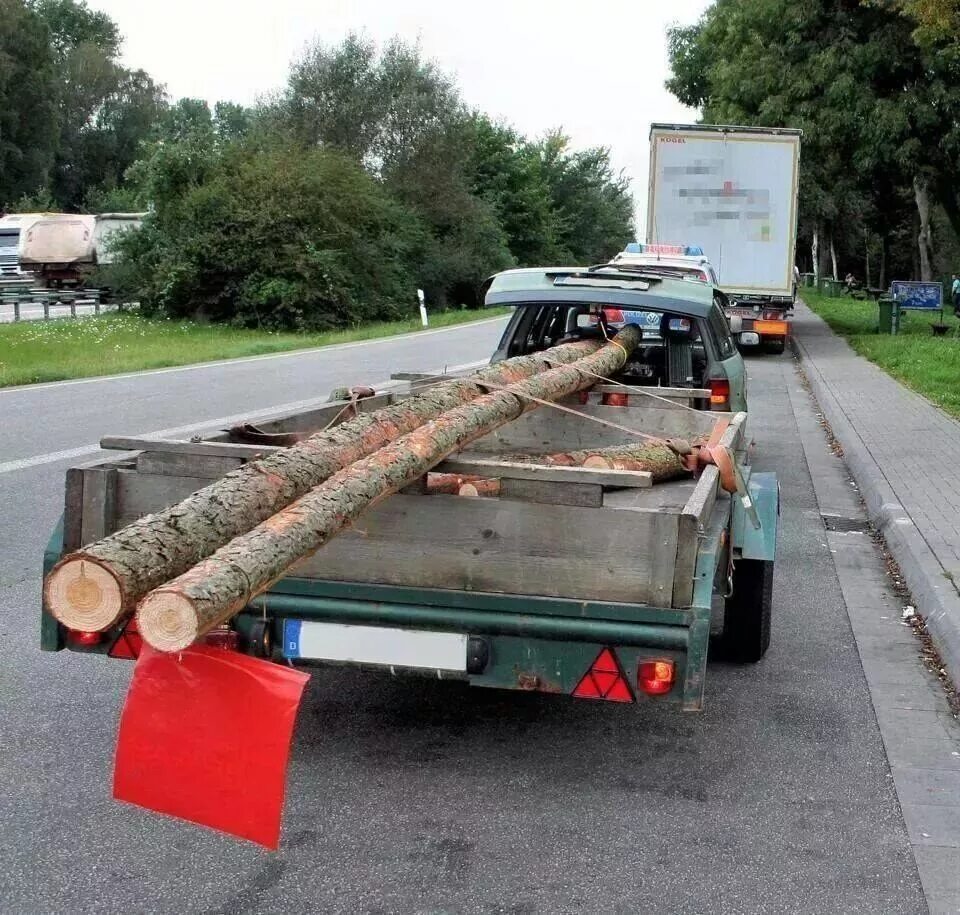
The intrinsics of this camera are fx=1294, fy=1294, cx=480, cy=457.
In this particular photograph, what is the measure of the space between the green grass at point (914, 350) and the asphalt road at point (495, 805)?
11.2 meters

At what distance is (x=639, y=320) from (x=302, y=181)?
27.2m

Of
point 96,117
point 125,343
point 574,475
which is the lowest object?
point 574,475

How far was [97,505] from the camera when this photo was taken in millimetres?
4277

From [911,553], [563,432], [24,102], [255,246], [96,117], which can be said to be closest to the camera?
[563,432]

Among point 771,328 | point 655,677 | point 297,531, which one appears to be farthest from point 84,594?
point 771,328

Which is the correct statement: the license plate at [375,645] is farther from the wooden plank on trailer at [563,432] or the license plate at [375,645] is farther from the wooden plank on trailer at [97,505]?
the wooden plank on trailer at [563,432]

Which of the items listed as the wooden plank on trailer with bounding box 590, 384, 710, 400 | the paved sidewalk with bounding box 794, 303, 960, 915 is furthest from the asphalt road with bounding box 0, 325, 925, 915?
the wooden plank on trailer with bounding box 590, 384, 710, 400

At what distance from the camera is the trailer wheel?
5.64 metres

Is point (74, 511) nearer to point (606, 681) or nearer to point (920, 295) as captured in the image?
point (606, 681)

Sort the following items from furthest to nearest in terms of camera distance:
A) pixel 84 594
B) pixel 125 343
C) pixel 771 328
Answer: pixel 125 343 < pixel 771 328 < pixel 84 594

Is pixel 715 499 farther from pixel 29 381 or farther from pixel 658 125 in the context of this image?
pixel 658 125

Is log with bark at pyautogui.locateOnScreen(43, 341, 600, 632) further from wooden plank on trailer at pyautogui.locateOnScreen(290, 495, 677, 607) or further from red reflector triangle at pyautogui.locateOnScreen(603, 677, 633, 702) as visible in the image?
red reflector triangle at pyautogui.locateOnScreen(603, 677, 633, 702)

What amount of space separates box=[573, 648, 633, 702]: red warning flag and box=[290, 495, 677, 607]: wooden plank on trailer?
196 mm

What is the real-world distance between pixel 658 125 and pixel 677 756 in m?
20.8
